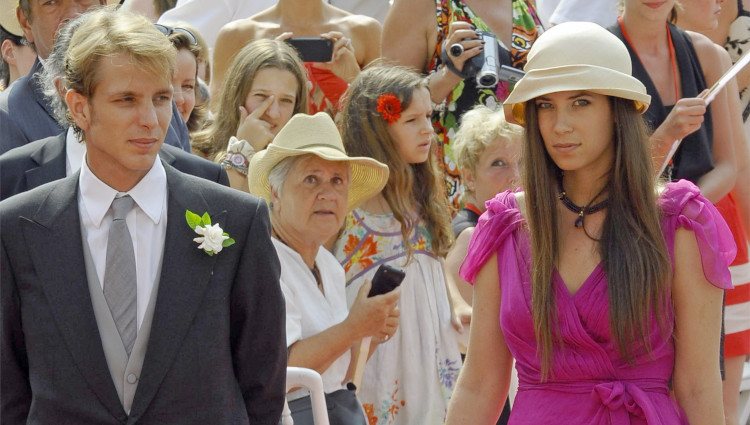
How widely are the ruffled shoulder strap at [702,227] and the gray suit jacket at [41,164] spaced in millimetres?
1538

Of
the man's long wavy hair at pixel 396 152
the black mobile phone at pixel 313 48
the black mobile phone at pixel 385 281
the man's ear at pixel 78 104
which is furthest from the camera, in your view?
the black mobile phone at pixel 313 48

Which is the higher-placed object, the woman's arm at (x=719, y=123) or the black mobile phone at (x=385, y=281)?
the woman's arm at (x=719, y=123)

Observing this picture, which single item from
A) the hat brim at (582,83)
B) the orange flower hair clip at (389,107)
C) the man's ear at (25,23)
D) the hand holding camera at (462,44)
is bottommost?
the orange flower hair clip at (389,107)

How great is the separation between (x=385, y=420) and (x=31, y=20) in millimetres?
2188

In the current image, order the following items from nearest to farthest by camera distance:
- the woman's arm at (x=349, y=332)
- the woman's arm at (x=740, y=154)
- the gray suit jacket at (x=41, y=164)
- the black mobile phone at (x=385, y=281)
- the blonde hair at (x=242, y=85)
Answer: the gray suit jacket at (x=41, y=164) → the woman's arm at (x=349, y=332) → the black mobile phone at (x=385, y=281) → the blonde hair at (x=242, y=85) → the woman's arm at (x=740, y=154)

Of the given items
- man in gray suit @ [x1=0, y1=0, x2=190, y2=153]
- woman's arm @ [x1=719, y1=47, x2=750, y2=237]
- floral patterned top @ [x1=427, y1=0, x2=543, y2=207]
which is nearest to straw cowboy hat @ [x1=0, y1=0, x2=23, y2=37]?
man in gray suit @ [x1=0, y1=0, x2=190, y2=153]

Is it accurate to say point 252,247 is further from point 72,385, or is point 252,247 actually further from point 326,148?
point 326,148

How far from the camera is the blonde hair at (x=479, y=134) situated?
637cm

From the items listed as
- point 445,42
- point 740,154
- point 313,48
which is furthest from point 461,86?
point 740,154

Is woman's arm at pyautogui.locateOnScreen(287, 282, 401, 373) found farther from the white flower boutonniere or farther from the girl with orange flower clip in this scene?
the white flower boutonniere

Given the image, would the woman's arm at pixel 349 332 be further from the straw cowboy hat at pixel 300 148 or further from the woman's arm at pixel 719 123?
the woman's arm at pixel 719 123

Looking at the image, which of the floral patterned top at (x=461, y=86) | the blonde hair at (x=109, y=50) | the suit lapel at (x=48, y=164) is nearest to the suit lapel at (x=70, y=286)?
the blonde hair at (x=109, y=50)

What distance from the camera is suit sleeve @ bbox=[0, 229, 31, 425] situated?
3.76 metres

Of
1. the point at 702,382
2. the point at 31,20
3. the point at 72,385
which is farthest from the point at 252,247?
the point at 31,20
